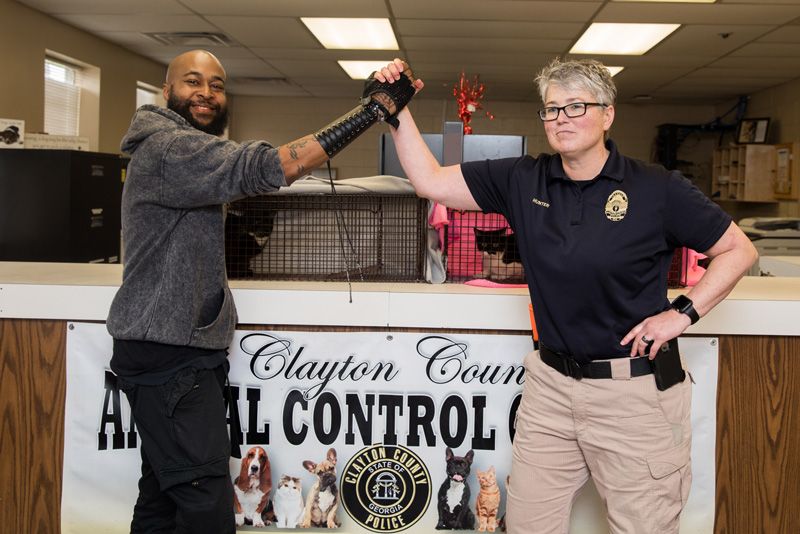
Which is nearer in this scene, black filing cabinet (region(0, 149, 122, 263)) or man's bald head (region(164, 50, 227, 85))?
man's bald head (region(164, 50, 227, 85))

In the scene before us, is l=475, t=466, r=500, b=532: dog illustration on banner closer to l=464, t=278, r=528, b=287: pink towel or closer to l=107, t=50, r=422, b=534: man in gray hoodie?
l=464, t=278, r=528, b=287: pink towel

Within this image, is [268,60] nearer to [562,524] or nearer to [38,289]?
[38,289]

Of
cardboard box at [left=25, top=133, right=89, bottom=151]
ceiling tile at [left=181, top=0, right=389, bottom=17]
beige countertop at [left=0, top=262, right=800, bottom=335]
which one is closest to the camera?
beige countertop at [left=0, top=262, right=800, bottom=335]

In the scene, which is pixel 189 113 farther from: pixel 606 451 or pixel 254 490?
pixel 606 451

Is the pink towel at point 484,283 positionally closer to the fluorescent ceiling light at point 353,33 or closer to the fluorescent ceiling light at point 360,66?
the fluorescent ceiling light at point 353,33

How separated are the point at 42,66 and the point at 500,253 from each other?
5345 mm

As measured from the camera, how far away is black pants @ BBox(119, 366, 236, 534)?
1760 millimetres

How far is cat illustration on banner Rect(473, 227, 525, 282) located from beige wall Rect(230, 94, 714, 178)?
905 centimetres

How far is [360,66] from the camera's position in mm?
8445

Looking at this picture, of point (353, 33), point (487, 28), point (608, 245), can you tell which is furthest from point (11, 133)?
point (608, 245)

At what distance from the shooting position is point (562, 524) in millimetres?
1753

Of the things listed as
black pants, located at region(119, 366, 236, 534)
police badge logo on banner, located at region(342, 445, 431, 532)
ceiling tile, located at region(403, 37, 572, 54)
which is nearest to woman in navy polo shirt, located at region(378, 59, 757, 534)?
police badge logo on banner, located at region(342, 445, 431, 532)

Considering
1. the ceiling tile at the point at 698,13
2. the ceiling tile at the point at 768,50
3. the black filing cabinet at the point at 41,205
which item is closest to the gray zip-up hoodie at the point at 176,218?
the black filing cabinet at the point at 41,205

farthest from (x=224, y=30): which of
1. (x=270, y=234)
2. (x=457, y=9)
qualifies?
(x=270, y=234)
